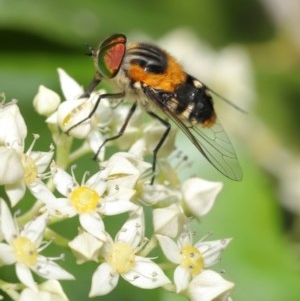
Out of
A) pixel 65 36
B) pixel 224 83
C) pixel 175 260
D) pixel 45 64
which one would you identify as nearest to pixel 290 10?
pixel 224 83

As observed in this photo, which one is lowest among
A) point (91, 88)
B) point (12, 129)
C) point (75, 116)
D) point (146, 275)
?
point (146, 275)

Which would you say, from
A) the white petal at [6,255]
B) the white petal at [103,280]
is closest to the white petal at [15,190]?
the white petal at [6,255]

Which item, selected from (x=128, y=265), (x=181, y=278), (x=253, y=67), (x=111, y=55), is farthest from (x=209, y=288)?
(x=253, y=67)

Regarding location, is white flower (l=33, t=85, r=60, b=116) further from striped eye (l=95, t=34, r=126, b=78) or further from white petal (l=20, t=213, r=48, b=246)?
white petal (l=20, t=213, r=48, b=246)

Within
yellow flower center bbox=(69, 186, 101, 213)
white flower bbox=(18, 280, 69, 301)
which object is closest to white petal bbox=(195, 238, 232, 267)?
yellow flower center bbox=(69, 186, 101, 213)

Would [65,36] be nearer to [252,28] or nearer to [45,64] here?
[45,64]

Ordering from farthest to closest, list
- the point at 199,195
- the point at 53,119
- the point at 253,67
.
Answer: the point at 253,67 → the point at 199,195 → the point at 53,119

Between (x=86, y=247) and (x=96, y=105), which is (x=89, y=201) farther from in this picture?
(x=96, y=105)

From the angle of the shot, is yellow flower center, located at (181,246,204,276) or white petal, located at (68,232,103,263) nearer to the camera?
white petal, located at (68,232,103,263)

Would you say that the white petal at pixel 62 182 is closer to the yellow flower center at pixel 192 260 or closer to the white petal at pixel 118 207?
the white petal at pixel 118 207
